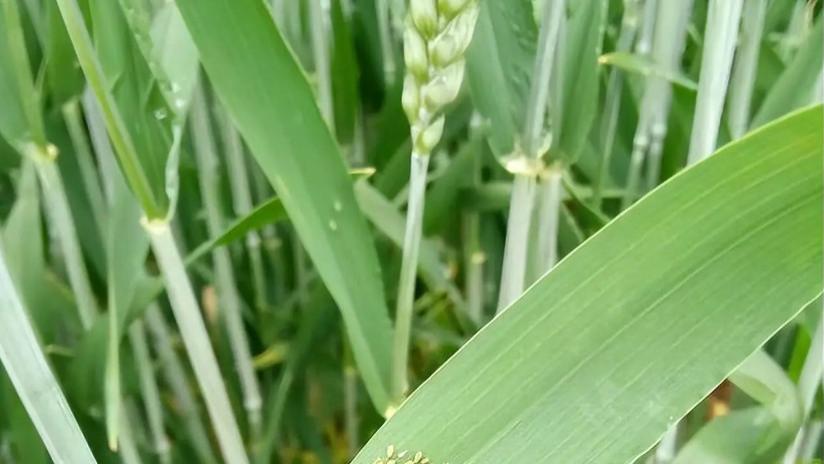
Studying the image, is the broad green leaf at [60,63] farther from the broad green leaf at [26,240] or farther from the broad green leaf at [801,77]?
the broad green leaf at [801,77]

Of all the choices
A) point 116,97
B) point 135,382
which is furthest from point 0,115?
point 135,382

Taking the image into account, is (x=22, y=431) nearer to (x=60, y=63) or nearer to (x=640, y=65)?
(x=60, y=63)

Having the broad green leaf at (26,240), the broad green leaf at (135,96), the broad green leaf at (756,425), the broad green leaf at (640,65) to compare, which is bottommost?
the broad green leaf at (756,425)

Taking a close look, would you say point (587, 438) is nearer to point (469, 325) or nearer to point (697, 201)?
point (697, 201)

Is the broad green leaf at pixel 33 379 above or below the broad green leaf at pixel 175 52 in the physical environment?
below

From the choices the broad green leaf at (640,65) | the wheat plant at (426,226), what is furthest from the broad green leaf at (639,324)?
the broad green leaf at (640,65)

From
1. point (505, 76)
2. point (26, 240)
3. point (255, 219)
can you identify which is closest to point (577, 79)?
point (505, 76)
